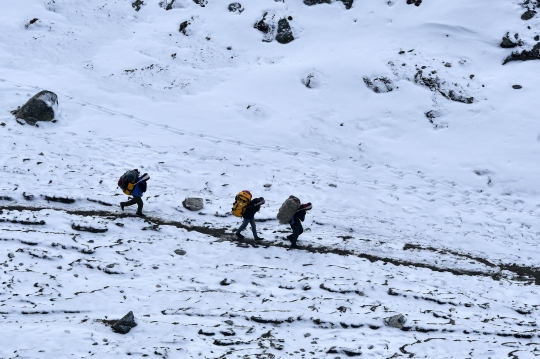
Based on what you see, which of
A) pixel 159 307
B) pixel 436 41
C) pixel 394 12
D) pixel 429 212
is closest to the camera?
pixel 159 307

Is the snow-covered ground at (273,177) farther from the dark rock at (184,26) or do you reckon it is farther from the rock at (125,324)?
the rock at (125,324)

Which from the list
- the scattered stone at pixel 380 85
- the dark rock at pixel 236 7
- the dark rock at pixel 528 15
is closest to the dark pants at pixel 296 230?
the scattered stone at pixel 380 85

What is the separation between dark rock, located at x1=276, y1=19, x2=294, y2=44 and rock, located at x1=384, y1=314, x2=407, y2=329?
20427 mm

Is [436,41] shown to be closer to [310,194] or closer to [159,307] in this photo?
[310,194]

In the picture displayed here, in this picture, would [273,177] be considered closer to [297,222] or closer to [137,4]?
[297,222]

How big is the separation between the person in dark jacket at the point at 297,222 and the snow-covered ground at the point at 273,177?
690 millimetres

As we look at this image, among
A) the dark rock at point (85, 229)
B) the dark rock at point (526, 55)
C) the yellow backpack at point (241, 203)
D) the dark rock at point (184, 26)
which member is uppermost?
the dark rock at point (184, 26)

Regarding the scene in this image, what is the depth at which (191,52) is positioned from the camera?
87.8 feet

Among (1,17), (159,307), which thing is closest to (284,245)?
(159,307)

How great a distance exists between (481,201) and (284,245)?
897 centimetres

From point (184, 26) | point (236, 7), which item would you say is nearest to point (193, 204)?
point (184, 26)

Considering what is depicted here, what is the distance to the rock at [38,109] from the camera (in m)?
19.8

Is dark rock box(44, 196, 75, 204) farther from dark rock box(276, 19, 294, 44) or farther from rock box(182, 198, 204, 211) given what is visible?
dark rock box(276, 19, 294, 44)

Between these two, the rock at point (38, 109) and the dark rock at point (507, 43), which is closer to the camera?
the rock at point (38, 109)
